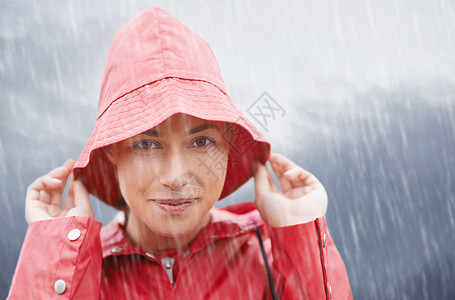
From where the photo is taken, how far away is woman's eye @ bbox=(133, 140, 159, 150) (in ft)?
4.21

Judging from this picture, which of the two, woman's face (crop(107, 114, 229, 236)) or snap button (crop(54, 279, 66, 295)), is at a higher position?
woman's face (crop(107, 114, 229, 236))

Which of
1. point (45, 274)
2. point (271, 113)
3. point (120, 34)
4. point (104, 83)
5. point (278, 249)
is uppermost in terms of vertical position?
point (120, 34)

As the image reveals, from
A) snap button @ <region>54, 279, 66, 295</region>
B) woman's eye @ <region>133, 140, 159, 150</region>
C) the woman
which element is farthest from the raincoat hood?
snap button @ <region>54, 279, 66, 295</region>

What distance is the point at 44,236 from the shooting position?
125 cm

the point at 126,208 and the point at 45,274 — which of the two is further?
the point at 126,208

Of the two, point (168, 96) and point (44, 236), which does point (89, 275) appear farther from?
point (168, 96)

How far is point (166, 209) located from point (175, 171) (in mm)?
145

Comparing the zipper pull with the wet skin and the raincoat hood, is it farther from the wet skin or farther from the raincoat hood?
the raincoat hood

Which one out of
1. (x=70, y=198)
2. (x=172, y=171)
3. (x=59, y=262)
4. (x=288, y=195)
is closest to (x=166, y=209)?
(x=172, y=171)

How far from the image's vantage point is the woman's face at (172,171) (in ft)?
4.07

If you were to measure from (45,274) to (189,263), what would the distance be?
0.47 meters

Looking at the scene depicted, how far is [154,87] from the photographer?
125 centimetres

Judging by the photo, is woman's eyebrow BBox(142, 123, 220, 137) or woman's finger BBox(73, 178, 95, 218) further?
woman's finger BBox(73, 178, 95, 218)

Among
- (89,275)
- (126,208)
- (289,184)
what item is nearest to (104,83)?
(126,208)
